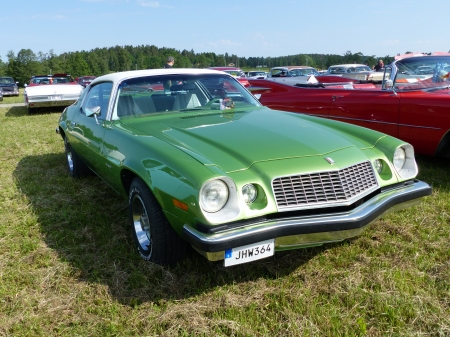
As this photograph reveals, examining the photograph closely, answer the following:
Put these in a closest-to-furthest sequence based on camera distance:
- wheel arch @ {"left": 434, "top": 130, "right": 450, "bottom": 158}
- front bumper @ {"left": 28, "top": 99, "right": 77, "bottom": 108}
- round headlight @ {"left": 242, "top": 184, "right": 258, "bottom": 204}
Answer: round headlight @ {"left": 242, "top": 184, "right": 258, "bottom": 204}, wheel arch @ {"left": 434, "top": 130, "right": 450, "bottom": 158}, front bumper @ {"left": 28, "top": 99, "right": 77, "bottom": 108}

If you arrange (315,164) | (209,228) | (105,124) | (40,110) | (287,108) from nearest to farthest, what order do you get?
1. (209,228)
2. (315,164)
3. (105,124)
4. (287,108)
5. (40,110)

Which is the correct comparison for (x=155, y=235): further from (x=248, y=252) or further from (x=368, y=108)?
(x=368, y=108)

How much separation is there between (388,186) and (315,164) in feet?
2.15

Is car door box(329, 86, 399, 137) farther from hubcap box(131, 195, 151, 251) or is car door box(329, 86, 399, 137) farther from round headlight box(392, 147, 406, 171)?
hubcap box(131, 195, 151, 251)

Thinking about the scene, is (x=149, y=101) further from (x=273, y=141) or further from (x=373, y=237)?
(x=373, y=237)

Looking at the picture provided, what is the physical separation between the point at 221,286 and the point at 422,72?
4.15 meters

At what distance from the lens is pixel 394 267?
2.67m

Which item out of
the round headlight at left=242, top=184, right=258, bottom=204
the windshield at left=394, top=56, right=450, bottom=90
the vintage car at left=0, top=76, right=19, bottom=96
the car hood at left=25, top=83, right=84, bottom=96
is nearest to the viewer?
the round headlight at left=242, top=184, right=258, bottom=204

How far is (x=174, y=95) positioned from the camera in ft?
12.4

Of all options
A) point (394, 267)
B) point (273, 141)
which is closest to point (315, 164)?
point (273, 141)

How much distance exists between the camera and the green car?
2.25m

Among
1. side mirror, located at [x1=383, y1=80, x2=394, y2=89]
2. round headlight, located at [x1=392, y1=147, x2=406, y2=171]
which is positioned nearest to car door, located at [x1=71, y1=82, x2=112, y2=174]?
round headlight, located at [x1=392, y1=147, x2=406, y2=171]

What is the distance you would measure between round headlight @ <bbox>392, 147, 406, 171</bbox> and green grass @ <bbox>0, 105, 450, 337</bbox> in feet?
1.91

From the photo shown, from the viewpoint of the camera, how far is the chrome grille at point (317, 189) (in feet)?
7.72
